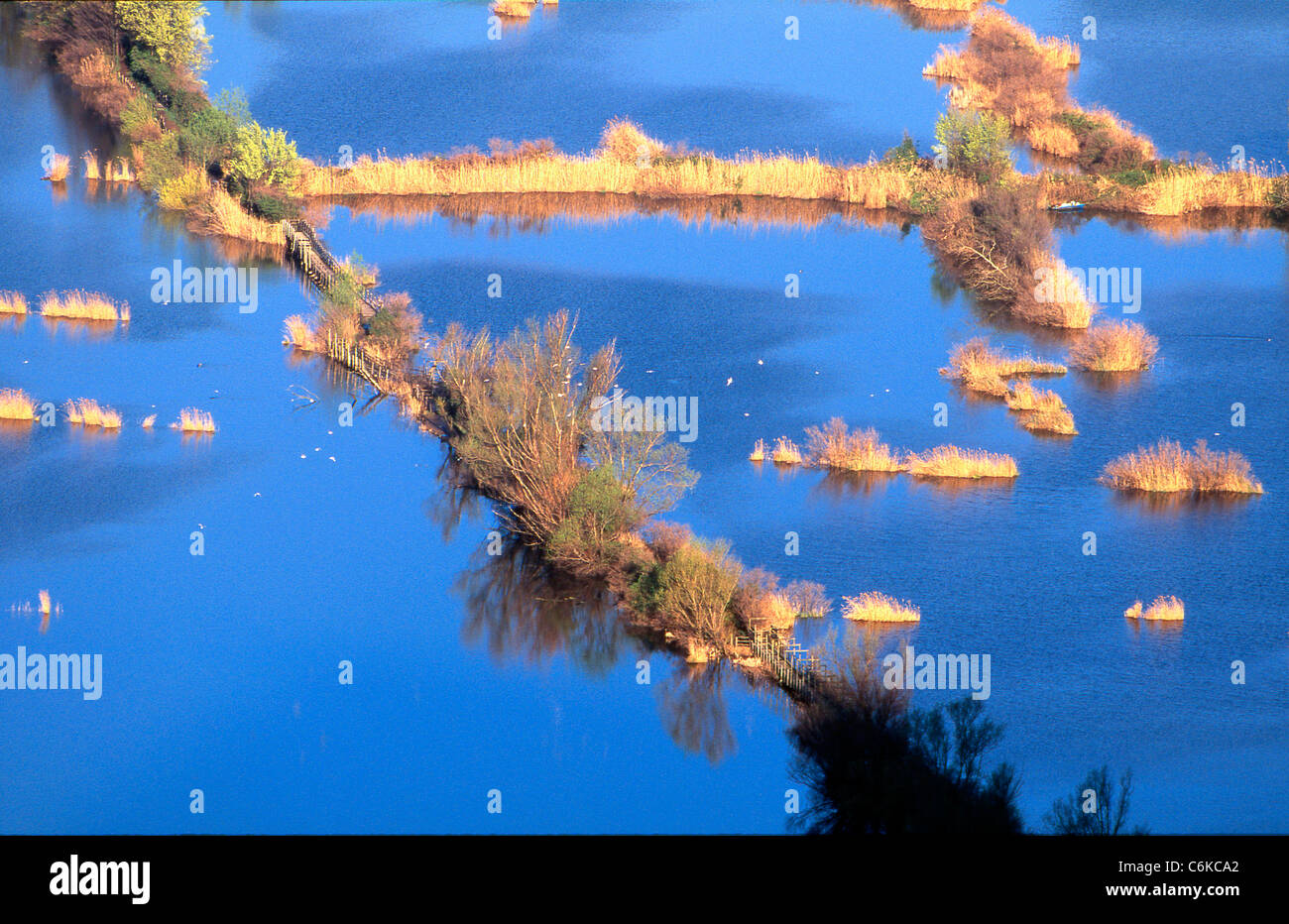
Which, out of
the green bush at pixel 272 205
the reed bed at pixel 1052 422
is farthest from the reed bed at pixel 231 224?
the reed bed at pixel 1052 422

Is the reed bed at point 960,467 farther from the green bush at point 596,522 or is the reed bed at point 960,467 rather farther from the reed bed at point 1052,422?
the green bush at point 596,522

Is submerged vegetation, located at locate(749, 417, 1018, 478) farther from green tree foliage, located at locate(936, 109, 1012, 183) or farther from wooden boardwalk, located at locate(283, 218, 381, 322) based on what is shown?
green tree foliage, located at locate(936, 109, 1012, 183)

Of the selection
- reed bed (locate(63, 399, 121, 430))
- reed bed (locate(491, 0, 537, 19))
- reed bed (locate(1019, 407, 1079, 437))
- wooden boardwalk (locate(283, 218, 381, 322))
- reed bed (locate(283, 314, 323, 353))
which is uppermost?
reed bed (locate(491, 0, 537, 19))

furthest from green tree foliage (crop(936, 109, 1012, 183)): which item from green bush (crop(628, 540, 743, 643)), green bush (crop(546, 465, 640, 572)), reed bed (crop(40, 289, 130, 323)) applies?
green bush (crop(628, 540, 743, 643))

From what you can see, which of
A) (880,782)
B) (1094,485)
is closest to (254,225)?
(1094,485)

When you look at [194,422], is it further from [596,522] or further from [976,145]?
[976,145]

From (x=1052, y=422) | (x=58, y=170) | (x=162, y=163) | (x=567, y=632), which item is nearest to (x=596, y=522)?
(x=567, y=632)
